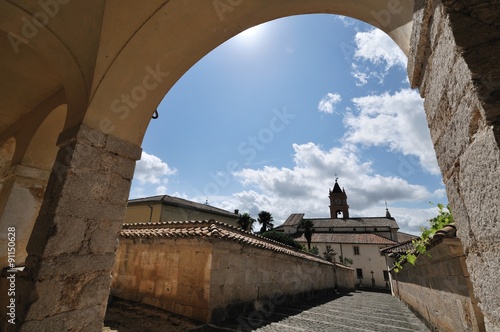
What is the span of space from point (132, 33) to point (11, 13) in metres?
1.10

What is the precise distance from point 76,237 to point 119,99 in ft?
5.27

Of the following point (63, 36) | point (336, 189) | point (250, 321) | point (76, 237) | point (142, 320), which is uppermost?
point (336, 189)

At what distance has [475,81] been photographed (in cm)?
97

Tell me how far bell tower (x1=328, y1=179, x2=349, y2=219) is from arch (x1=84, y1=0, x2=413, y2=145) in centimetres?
5331

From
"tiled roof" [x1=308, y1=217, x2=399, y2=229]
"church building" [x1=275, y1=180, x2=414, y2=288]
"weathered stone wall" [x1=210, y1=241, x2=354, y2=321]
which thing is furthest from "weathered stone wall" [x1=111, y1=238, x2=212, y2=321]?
"tiled roof" [x1=308, y1=217, x2=399, y2=229]

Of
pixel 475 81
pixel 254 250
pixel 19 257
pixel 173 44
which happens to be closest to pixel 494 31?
pixel 475 81

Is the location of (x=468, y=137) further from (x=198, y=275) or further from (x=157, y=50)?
(x=198, y=275)

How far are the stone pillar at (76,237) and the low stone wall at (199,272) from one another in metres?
3.83

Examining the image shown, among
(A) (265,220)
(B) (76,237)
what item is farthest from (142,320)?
(A) (265,220)

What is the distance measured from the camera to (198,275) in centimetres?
632

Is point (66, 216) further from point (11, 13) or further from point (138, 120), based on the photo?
point (11, 13)

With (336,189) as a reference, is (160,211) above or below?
below

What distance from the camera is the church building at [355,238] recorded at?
33.0m

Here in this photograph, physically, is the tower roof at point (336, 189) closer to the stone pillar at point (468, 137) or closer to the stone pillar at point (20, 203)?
the stone pillar at point (20, 203)
